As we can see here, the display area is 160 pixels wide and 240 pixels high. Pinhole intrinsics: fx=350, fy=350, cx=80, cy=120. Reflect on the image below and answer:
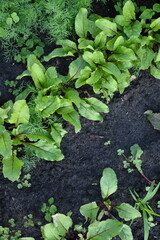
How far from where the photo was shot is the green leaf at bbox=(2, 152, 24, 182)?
311 centimetres

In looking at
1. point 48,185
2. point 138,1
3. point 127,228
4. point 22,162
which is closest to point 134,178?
point 127,228

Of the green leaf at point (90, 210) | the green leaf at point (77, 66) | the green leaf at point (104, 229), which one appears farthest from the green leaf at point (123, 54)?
the green leaf at point (104, 229)

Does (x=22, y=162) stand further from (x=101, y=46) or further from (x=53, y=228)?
(x=101, y=46)

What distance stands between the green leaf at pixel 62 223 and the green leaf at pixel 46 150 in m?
0.51

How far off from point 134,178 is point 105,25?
A: 1533mm

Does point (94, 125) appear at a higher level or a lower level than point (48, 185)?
higher

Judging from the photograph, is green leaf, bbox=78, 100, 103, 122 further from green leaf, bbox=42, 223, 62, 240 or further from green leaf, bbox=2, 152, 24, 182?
green leaf, bbox=42, 223, 62, 240

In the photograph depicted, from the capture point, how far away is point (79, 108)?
3.35 metres

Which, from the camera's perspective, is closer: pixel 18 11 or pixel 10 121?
pixel 10 121

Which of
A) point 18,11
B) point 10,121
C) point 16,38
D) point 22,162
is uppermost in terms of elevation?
point 18,11

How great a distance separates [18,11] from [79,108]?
1.14m

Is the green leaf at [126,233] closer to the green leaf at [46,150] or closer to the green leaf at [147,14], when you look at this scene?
the green leaf at [46,150]

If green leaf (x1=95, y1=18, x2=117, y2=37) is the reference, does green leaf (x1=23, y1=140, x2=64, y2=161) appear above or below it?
below

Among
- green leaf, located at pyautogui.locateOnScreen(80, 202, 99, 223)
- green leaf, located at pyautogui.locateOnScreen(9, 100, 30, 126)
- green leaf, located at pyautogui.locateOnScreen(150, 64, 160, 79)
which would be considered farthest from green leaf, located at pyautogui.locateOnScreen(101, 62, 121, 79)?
green leaf, located at pyautogui.locateOnScreen(80, 202, 99, 223)
